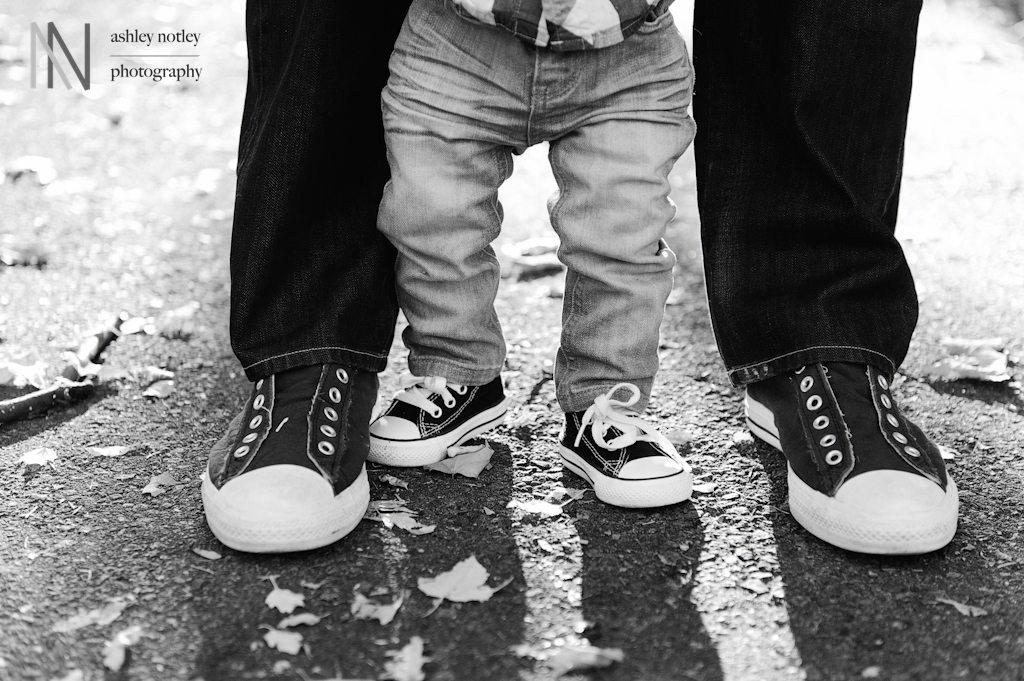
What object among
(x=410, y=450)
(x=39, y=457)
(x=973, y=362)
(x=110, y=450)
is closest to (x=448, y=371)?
(x=410, y=450)

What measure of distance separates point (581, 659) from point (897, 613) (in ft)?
1.50

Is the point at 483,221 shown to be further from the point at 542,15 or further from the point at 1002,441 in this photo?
the point at 1002,441

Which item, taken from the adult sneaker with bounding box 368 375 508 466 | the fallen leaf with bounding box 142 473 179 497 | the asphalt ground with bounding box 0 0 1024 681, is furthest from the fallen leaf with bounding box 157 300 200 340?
the adult sneaker with bounding box 368 375 508 466

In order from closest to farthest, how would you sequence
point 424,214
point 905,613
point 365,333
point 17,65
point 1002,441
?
point 905,613
point 424,214
point 365,333
point 1002,441
point 17,65

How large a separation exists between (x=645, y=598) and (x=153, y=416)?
104 centimetres

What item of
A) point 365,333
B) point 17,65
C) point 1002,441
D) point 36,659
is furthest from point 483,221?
point 17,65

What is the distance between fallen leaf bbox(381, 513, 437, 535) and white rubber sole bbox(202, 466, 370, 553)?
0.09m

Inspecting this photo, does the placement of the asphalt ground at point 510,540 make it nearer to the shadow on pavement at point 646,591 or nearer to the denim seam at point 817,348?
the shadow on pavement at point 646,591

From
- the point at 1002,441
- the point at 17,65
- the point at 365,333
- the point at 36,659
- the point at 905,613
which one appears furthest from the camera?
the point at 17,65

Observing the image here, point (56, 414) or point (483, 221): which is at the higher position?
point (483, 221)

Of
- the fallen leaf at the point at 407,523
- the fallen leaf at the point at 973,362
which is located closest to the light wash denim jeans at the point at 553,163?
the fallen leaf at the point at 407,523

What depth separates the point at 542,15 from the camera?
1.41 m

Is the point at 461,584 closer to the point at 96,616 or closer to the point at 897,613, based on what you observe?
the point at 96,616

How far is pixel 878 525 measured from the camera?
56.6 inches
